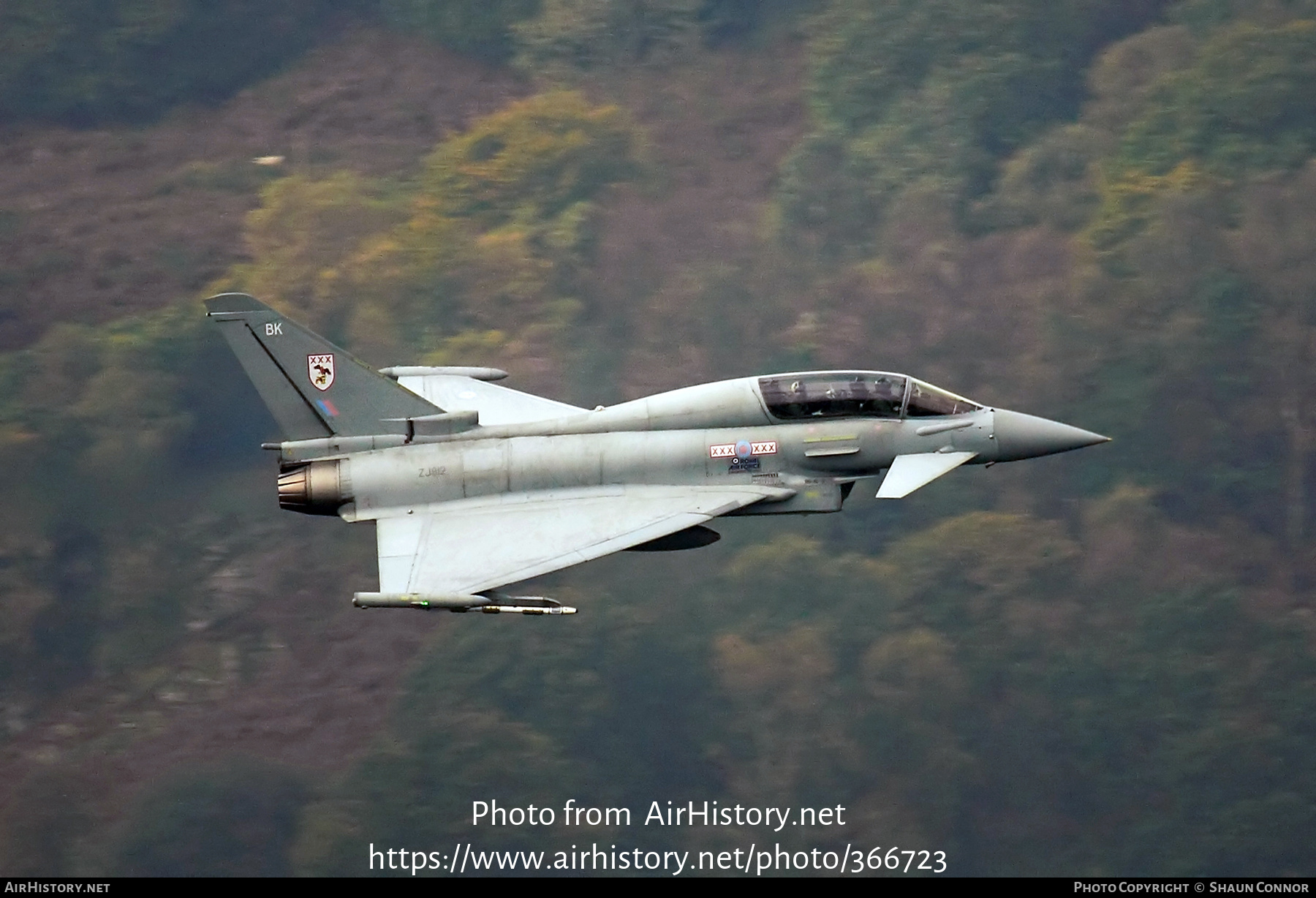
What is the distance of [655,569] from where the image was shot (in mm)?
82750

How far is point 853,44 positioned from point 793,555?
49.0 m

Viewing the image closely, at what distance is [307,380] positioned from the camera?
1453 inches

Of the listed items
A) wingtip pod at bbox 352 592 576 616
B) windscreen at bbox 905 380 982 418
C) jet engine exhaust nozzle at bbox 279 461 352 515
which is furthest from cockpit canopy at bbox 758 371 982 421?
jet engine exhaust nozzle at bbox 279 461 352 515

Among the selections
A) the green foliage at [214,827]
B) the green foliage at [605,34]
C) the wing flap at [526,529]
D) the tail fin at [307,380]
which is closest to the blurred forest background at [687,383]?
the green foliage at [214,827]

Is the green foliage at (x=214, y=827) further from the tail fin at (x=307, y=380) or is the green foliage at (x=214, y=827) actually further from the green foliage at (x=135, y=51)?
the green foliage at (x=135, y=51)

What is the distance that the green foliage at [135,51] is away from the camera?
395 ft

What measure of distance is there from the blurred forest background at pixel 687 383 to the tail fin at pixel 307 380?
37877 mm

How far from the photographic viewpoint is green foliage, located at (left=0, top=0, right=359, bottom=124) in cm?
12025

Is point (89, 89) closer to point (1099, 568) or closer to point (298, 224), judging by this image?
point (298, 224)

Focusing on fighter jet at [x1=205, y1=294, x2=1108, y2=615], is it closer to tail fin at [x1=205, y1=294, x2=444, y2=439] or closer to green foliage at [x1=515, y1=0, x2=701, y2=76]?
tail fin at [x1=205, y1=294, x2=444, y2=439]

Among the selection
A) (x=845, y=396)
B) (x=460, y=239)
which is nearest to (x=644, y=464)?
(x=845, y=396)

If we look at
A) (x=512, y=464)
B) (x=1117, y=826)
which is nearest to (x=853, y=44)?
(x=1117, y=826)

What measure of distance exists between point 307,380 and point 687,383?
198 feet

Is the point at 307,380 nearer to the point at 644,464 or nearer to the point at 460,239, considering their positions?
the point at 644,464
